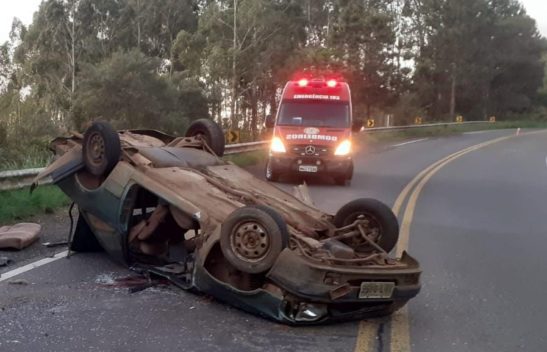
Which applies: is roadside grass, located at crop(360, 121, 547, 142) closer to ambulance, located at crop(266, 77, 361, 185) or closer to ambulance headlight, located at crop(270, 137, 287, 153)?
ambulance, located at crop(266, 77, 361, 185)

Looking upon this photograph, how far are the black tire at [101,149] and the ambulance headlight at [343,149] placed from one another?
9896 mm

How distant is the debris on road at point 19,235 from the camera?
8441mm

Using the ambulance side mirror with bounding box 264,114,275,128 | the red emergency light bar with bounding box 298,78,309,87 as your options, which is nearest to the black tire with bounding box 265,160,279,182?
the ambulance side mirror with bounding box 264,114,275,128

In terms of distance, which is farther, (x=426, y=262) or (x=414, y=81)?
(x=414, y=81)

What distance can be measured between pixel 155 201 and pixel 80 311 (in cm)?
140

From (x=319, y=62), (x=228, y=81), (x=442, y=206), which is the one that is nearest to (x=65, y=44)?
(x=228, y=81)

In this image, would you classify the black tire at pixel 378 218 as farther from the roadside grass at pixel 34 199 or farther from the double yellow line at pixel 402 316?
the roadside grass at pixel 34 199

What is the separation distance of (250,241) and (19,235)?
3.92 metres

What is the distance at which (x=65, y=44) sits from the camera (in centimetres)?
4981

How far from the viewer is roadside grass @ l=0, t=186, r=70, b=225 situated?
1048 centimetres

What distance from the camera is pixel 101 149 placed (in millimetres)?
7344

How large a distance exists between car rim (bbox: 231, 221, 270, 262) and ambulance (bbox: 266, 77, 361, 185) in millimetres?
10891

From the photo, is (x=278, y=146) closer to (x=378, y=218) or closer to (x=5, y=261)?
(x=5, y=261)

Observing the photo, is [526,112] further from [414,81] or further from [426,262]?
[426,262]
